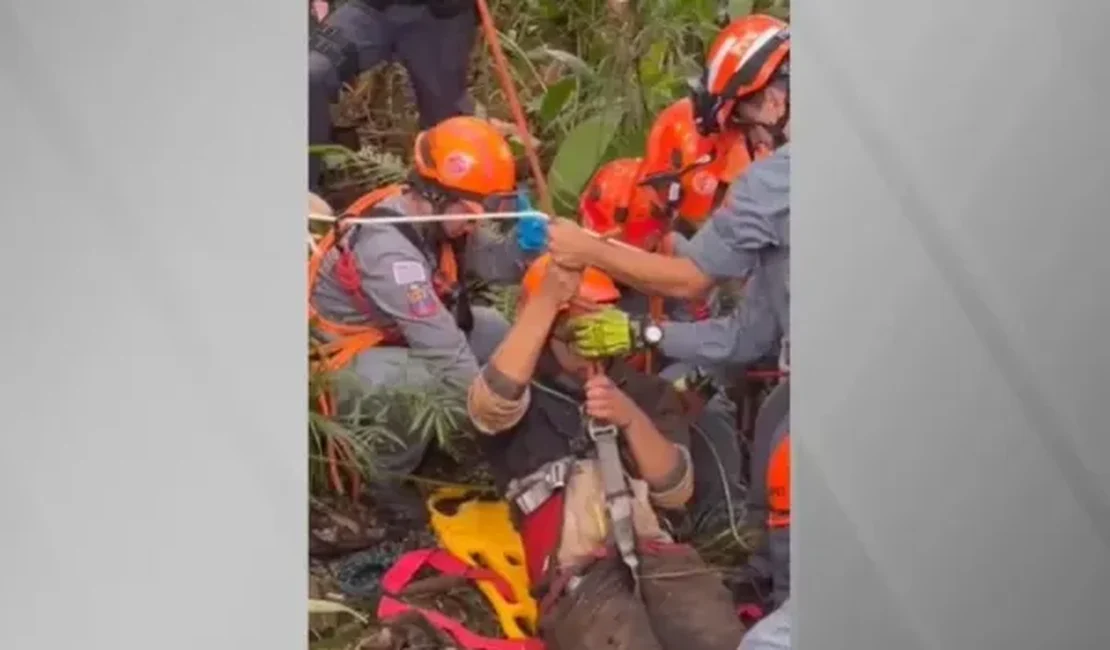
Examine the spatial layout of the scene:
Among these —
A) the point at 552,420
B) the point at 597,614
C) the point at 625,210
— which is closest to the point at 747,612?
the point at 597,614

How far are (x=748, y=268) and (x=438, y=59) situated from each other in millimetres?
366

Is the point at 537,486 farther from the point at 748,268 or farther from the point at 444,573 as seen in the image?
the point at 748,268

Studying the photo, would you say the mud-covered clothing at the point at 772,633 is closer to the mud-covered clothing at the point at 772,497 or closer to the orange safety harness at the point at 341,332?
the mud-covered clothing at the point at 772,497

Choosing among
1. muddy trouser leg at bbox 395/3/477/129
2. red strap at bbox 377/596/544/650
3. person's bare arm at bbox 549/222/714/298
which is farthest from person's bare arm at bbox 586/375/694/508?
muddy trouser leg at bbox 395/3/477/129

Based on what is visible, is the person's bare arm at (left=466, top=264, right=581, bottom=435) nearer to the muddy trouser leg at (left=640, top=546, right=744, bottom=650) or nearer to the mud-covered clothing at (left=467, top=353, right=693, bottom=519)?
the mud-covered clothing at (left=467, top=353, right=693, bottom=519)

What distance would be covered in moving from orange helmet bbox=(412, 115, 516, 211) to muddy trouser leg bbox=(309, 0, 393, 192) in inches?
3.6

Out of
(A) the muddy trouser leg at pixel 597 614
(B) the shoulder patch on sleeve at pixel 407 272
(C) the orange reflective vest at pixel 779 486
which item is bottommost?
(A) the muddy trouser leg at pixel 597 614

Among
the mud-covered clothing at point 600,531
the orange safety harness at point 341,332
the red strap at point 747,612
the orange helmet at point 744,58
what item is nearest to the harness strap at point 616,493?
the mud-covered clothing at point 600,531

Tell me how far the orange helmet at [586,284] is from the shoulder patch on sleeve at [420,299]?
9 cm

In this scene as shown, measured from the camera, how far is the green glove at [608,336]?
1.37 metres
